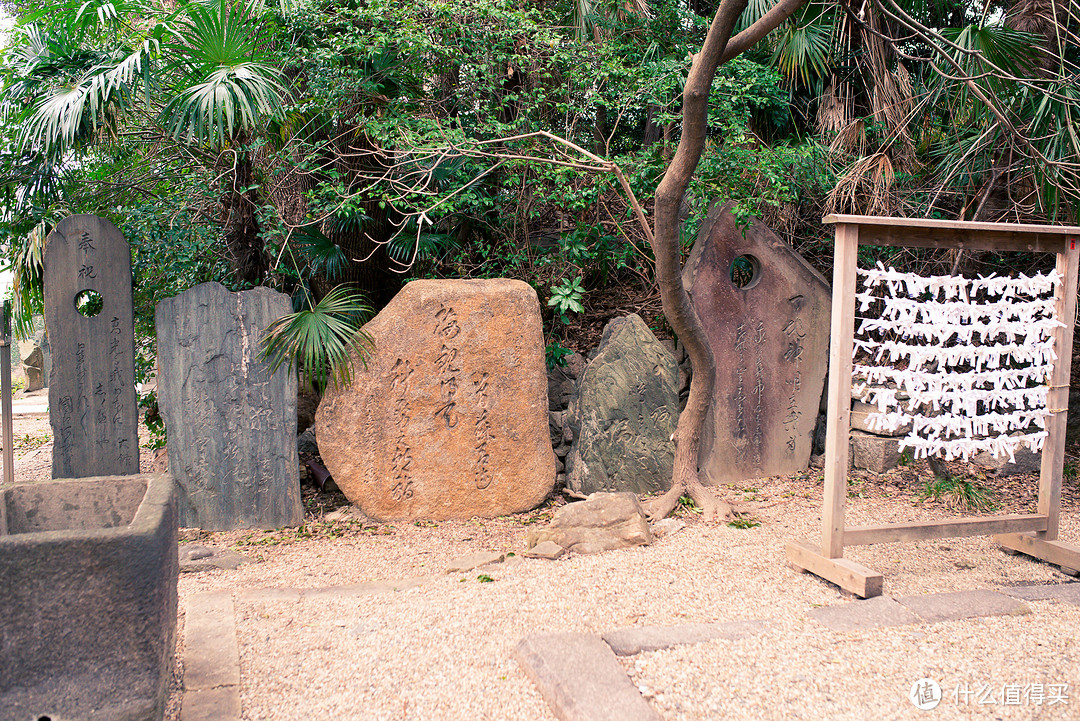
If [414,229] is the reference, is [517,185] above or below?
above

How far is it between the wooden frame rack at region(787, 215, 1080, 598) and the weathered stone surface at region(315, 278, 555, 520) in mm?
1769

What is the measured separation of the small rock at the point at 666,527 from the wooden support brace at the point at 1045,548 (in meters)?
1.61

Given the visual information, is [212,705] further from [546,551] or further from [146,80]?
[146,80]

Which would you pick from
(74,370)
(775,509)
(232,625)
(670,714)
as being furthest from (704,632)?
(74,370)

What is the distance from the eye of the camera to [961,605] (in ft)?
8.95

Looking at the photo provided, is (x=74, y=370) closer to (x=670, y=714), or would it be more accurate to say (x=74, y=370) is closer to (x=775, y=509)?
(x=670, y=714)

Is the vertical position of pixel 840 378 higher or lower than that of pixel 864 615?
higher

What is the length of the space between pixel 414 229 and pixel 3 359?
2510 millimetres

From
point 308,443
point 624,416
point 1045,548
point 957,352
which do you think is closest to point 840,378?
point 957,352

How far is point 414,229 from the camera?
496 centimetres

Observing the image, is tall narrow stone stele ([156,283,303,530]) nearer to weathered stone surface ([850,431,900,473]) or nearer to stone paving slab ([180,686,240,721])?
stone paving slab ([180,686,240,721])

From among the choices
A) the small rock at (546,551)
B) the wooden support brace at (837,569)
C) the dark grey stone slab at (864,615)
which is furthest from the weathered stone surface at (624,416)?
the dark grey stone slab at (864,615)

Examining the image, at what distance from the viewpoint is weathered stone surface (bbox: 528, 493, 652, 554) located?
3.62 metres

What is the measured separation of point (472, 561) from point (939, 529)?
2.22m
